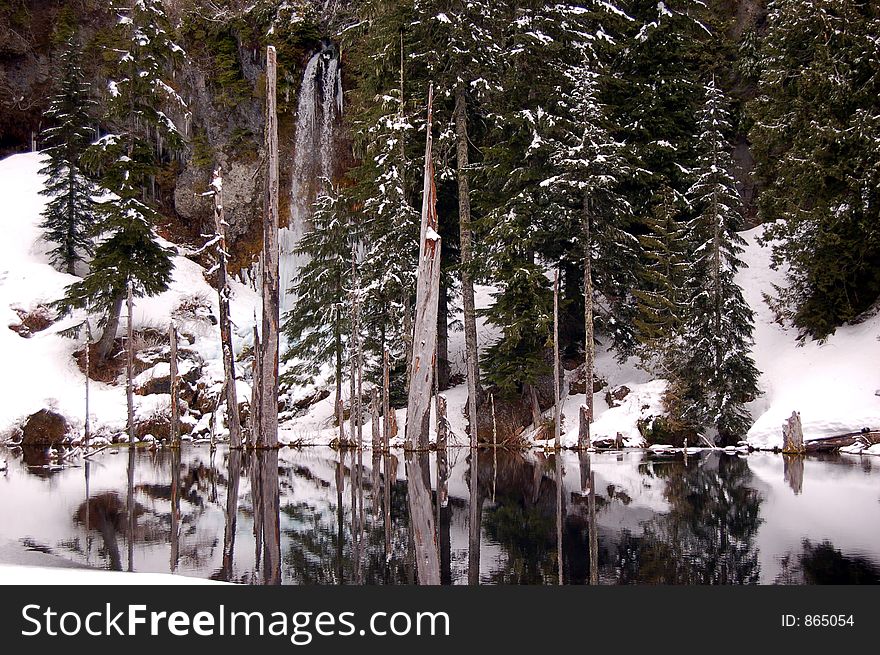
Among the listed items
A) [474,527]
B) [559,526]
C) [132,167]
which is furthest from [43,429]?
[559,526]

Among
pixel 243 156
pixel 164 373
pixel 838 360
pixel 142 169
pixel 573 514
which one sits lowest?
pixel 573 514

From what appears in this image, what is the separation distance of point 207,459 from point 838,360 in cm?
2053

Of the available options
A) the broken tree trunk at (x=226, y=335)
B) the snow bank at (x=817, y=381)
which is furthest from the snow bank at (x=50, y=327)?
the snow bank at (x=817, y=381)

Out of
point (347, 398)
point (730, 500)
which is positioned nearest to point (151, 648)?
point (730, 500)

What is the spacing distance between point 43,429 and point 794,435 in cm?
2790

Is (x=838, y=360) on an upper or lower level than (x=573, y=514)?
upper

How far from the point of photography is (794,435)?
20234 millimetres

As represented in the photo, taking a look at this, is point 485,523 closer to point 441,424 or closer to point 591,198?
point 441,424

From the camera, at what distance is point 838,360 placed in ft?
77.5

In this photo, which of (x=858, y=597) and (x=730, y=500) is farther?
(x=730, y=500)

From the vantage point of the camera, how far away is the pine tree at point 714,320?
2322cm

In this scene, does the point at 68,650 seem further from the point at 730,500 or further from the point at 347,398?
the point at 347,398

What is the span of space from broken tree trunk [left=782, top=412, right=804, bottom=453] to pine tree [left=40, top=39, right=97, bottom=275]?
3372 centimetres

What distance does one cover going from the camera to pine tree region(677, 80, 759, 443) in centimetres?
2322
